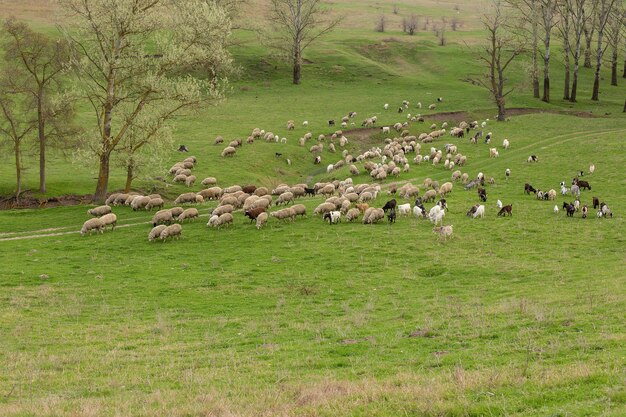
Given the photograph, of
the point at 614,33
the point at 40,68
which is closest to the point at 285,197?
the point at 40,68

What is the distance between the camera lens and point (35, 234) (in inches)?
1358

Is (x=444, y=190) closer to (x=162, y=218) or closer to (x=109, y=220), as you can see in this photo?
(x=162, y=218)

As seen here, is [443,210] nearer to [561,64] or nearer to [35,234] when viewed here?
[35,234]

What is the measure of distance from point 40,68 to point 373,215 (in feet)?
87.6

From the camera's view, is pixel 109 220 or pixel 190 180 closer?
pixel 109 220

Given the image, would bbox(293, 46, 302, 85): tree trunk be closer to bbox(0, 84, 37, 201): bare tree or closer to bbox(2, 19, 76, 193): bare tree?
bbox(2, 19, 76, 193): bare tree

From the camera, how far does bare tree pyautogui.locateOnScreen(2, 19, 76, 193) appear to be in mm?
41125

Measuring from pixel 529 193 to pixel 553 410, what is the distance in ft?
110

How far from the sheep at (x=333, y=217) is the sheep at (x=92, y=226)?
42.0 ft

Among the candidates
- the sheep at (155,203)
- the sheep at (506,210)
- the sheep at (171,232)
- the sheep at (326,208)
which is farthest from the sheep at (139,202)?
the sheep at (506,210)

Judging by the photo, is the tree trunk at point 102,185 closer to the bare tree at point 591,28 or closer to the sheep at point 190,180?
the sheep at point 190,180

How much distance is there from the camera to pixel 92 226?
34.0m

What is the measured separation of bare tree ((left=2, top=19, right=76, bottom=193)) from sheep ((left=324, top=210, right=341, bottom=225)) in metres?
19.3

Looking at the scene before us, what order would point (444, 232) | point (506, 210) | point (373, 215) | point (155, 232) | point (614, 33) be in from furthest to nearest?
point (614, 33) < point (506, 210) < point (373, 215) < point (155, 232) < point (444, 232)
